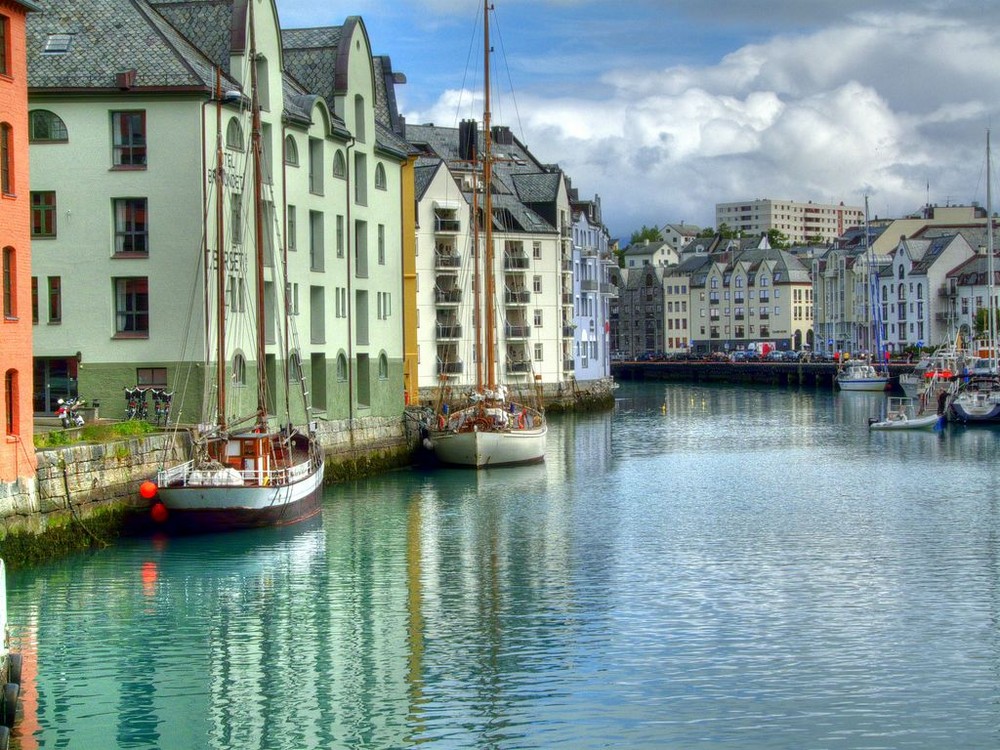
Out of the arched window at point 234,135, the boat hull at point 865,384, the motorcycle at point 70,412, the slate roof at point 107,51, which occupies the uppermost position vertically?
the slate roof at point 107,51

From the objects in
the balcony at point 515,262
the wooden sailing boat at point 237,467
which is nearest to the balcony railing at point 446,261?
the balcony at point 515,262

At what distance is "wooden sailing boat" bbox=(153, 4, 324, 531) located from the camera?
4359 cm

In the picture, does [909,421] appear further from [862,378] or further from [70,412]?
[70,412]

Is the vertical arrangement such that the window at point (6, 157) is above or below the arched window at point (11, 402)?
→ above

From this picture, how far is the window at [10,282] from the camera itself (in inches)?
1480

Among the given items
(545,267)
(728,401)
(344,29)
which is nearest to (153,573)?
(344,29)

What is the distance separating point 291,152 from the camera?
59781mm

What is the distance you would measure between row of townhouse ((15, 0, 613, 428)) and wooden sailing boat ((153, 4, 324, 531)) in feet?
3.99

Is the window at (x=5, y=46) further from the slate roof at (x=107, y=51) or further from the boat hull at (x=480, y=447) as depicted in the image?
the boat hull at (x=480, y=447)

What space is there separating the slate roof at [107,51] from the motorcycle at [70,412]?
36.1 feet

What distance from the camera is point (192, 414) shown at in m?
51.2

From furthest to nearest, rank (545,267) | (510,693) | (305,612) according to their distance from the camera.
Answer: (545,267) → (305,612) → (510,693)

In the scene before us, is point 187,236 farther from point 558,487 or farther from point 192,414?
point 558,487

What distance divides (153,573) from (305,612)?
6740 millimetres
